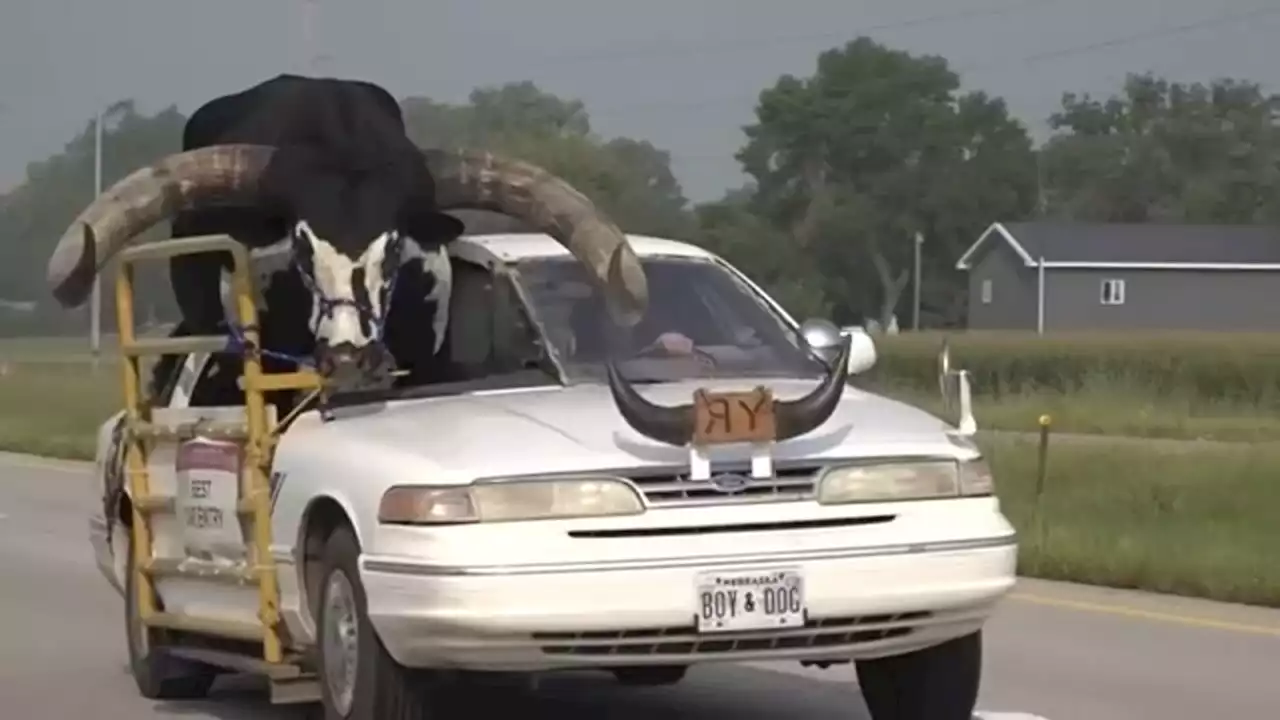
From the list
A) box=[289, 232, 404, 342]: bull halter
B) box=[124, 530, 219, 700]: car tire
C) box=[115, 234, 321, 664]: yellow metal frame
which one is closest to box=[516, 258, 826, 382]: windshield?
box=[289, 232, 404, 342]: bull halter

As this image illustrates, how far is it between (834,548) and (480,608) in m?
1.14

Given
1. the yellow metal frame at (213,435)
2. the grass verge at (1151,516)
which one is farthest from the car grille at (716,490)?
the grass verge at (1151,516)

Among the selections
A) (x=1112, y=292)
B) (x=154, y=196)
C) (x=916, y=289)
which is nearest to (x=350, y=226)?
A: (x=154, y=196)

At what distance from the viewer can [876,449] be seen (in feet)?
27.7

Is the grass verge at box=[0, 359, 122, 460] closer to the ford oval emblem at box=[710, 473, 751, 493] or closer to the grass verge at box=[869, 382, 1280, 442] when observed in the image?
the grass verge at box=[869, 382, 1280, 442]

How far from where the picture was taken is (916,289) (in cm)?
8319

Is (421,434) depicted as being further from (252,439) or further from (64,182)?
(64,182)

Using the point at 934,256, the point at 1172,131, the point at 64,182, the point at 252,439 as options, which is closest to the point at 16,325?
the point at 64,182

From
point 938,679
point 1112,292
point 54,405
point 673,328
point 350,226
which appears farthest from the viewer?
point 1112,292

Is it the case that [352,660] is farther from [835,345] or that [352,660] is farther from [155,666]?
[155,666]

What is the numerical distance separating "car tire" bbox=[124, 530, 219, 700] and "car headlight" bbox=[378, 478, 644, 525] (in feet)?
10.2

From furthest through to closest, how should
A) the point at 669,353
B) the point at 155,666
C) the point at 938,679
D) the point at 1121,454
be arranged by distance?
the point at 1121,454 < the point at 155,666 < the point at 669,353 < the point at 938,679

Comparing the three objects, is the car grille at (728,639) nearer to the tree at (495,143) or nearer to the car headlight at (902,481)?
the car headlight at (902,481)

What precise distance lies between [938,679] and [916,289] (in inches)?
2939
